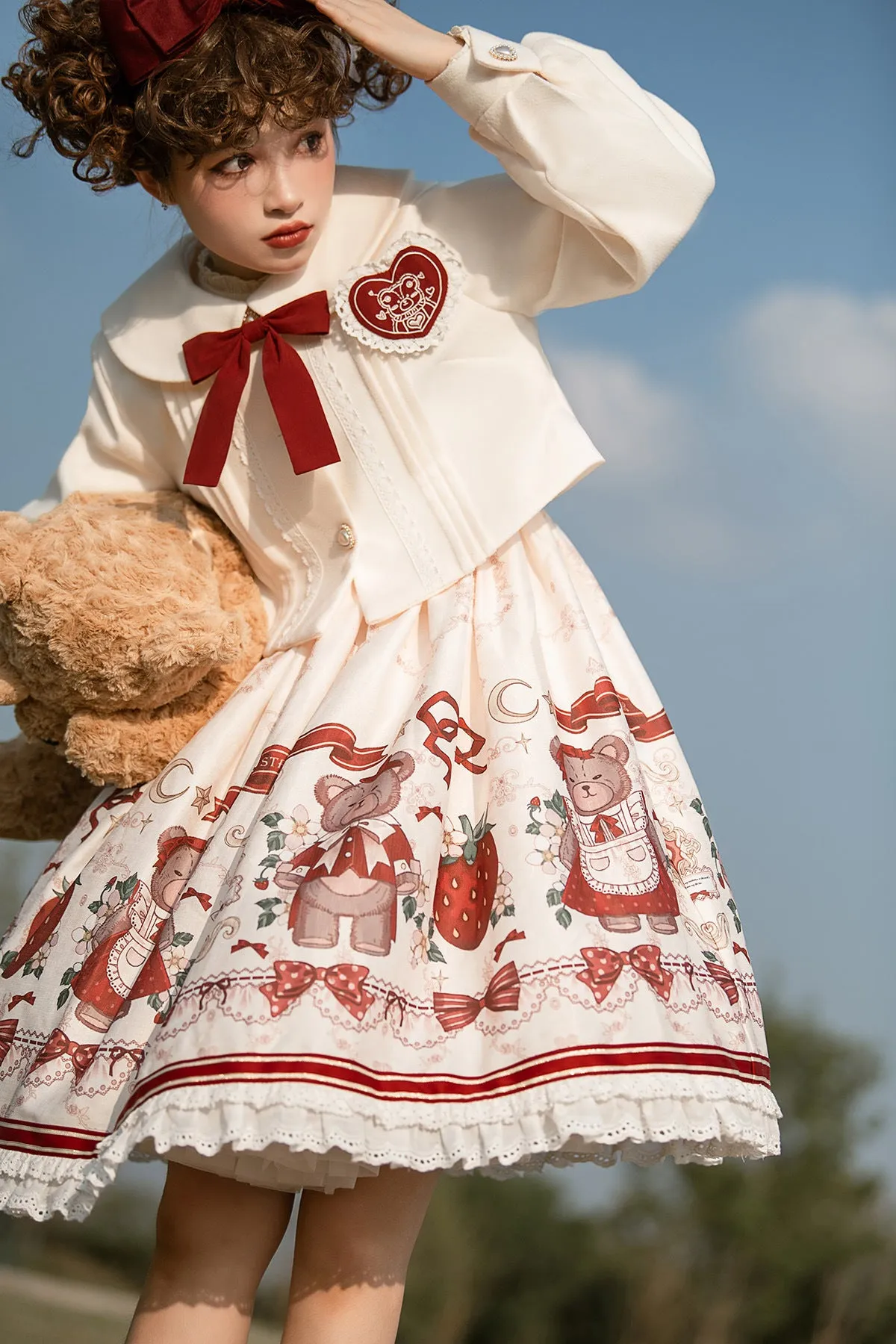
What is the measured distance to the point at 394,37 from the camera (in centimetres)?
122

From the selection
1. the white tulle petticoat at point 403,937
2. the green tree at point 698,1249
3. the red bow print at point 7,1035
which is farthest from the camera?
the green tree at point 698,1249

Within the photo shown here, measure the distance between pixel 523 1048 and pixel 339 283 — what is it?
79cm

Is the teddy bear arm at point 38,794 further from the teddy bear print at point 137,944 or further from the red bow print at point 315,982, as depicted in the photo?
the red bow print at point 315,982

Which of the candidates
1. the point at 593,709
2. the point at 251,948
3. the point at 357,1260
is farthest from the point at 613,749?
the point at 357,1260

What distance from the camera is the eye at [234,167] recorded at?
4.04ft

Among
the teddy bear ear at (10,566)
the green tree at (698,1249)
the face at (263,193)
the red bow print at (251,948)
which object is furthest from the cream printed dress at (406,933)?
the green tree at (698,1249)

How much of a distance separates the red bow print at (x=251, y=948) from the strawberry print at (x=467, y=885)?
153mm

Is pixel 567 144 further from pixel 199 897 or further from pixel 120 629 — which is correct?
pixel 199 897

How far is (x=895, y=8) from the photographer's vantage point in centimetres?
375

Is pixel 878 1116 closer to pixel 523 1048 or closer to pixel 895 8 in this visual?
pixel 895 8

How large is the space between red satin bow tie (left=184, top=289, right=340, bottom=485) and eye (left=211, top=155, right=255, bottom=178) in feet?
0.45

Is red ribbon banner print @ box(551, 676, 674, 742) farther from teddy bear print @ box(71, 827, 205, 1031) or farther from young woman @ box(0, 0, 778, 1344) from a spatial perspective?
teddy bear print @ box(71, 827, 205, 1031)

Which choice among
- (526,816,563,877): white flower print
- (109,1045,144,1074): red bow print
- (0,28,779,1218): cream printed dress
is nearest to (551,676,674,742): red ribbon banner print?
(0,28,779,1218): cream printed dress

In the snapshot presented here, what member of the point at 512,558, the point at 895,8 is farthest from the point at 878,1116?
the point at 512,558
